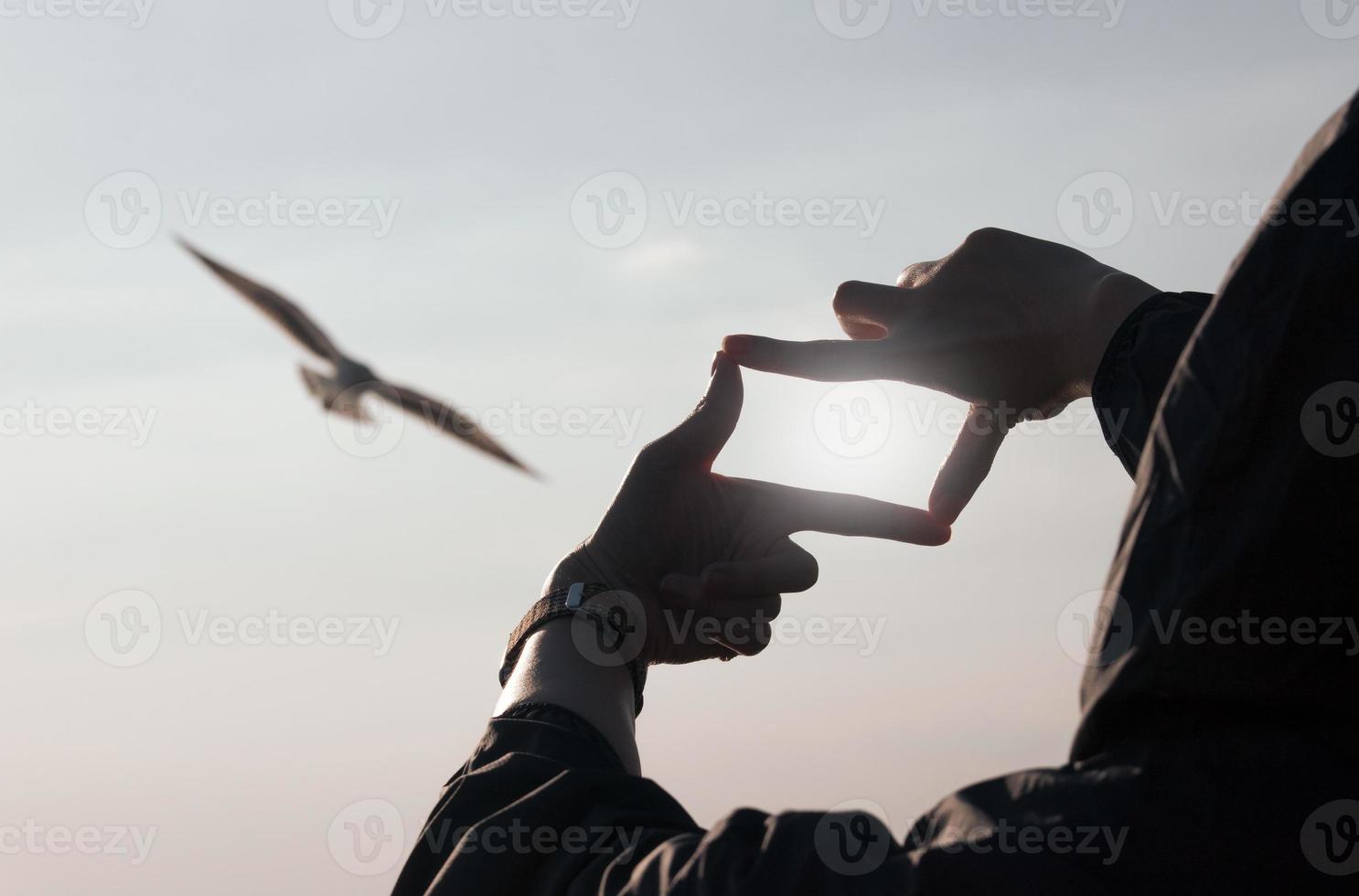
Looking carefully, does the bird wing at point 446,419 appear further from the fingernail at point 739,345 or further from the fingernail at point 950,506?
the fingernail at point 950,506

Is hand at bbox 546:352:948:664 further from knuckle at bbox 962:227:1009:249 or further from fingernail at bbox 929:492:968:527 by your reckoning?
knuckle at bbox 962:227:1009:249

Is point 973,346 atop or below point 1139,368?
atop

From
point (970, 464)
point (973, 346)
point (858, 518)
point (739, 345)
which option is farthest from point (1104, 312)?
point (739, 345)

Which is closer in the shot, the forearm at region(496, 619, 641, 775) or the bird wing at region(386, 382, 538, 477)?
the forearm at region(496, 619, 641, 775)

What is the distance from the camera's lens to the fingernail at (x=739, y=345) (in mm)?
3195

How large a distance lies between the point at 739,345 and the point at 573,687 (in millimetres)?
1064

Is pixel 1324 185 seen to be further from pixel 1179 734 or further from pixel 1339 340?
pixel 1179 734

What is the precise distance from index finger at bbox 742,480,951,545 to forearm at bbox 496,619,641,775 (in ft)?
2.13

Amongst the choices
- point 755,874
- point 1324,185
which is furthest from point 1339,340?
point 755,874

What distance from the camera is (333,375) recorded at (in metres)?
3.81

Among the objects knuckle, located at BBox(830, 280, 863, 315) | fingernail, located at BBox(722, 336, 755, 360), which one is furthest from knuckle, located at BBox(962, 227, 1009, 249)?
fingernail, located at BBox(722, 336, 755, 360)

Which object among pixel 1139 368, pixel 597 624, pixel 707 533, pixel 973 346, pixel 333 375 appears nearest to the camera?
pixel 1139 368

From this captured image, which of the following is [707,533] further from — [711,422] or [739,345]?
[739,345]

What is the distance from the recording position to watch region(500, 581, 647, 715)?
2.95 metres
